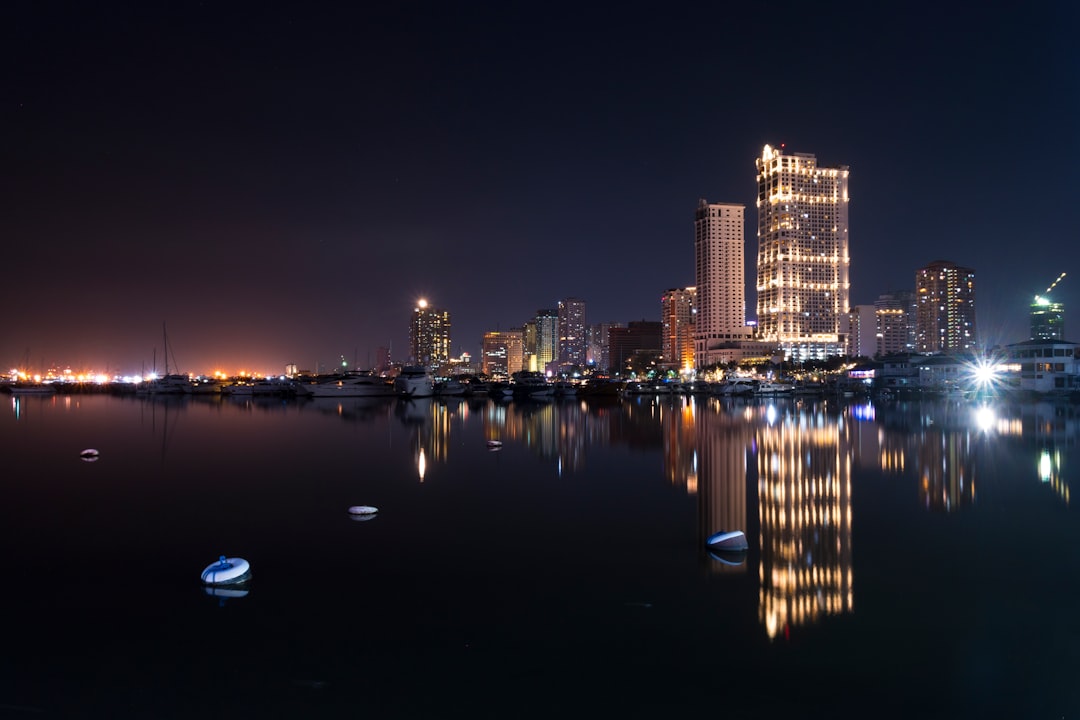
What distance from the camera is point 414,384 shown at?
76.7m

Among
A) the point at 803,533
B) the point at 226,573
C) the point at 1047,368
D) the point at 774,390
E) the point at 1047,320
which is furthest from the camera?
the point at 1047,320

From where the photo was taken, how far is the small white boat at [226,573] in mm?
10758

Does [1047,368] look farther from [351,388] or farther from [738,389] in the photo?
[351,388]

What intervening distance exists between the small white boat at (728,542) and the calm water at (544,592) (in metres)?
0.34

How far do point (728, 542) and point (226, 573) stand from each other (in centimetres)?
843

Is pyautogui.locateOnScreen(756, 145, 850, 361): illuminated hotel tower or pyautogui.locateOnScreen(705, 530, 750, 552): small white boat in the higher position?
pyautogui.locateOnScreen(756, 145, 850, 361): illuminated hotel tower

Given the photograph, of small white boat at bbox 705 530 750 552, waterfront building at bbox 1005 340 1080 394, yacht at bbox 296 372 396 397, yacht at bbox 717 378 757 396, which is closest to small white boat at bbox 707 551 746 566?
small white boat at bbox 705 530 750 552

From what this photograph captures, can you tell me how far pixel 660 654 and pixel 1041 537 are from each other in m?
10.1

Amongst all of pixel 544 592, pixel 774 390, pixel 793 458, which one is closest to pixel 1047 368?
pixel 774 390

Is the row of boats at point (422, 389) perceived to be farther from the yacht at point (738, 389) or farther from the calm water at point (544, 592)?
the calm water at point (544, 592)

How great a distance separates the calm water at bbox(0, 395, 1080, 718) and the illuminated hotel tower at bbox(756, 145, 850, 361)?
13876cm

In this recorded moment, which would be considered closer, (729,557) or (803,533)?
(729,557)

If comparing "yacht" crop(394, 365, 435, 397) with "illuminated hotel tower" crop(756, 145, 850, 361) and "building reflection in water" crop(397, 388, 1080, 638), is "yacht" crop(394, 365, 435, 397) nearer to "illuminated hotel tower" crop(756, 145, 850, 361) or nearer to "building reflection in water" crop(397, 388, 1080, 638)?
"building reflection in water" crop(397, 388, 1080, 638)

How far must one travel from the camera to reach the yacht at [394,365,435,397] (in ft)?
252
